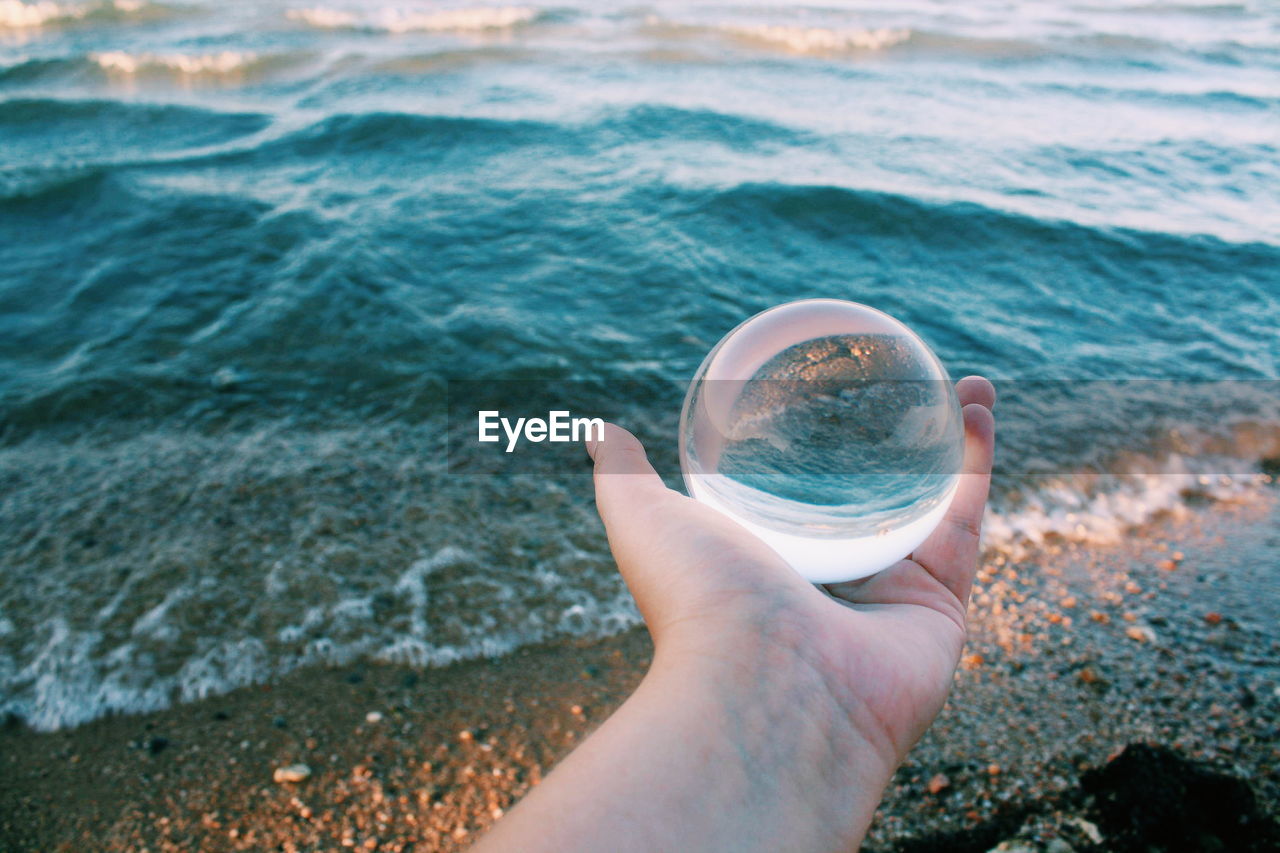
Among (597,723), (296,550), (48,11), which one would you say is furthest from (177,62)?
(597,723)

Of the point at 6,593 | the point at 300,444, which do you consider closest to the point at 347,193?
the point at 300,444

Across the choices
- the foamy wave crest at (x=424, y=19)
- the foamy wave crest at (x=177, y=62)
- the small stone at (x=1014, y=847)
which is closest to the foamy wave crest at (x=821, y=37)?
the foamy wave crest at (x=424, y=19)

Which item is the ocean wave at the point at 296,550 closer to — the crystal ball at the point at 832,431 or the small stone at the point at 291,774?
the small stone at the point at 291,774

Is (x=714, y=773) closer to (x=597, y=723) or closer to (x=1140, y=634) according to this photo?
(x=597, y=723)

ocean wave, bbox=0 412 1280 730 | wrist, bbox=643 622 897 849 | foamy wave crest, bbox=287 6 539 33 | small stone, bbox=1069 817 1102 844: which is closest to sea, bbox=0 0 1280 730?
ocean wave, bbox=0 412 1280 730

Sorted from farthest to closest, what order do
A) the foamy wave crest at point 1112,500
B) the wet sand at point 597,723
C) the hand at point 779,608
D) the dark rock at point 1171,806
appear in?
the foamy wave crest at point 1112,500 < the wet sand at point 597,723 < the dark rock at point 1171,806 < the hand at point 779,608

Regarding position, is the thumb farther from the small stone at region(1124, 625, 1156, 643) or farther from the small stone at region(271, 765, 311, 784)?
the small stone at region(1124, 625, 1156, 643)

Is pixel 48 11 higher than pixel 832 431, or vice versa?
pixel 48 11
